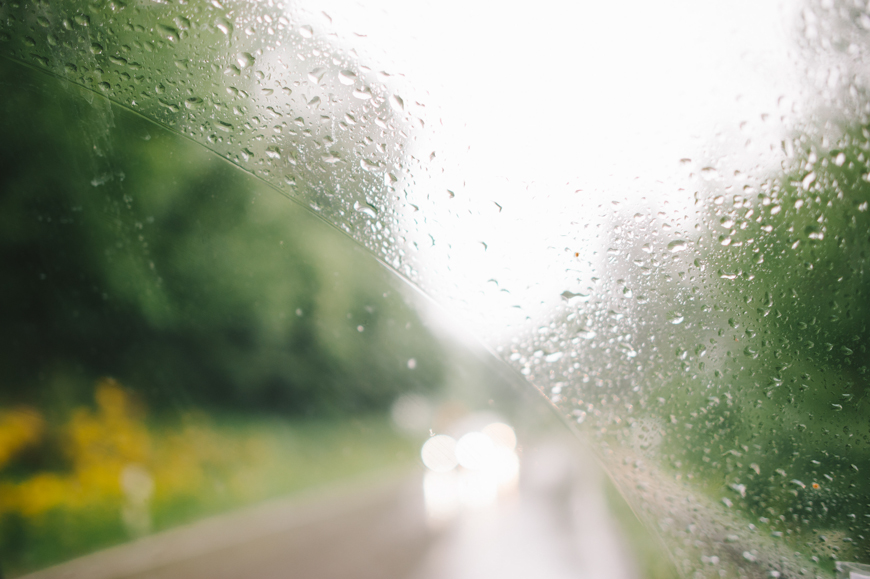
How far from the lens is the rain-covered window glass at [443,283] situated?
0.90 metres

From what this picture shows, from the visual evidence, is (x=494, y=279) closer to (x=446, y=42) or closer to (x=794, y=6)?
(x=446, y=42)

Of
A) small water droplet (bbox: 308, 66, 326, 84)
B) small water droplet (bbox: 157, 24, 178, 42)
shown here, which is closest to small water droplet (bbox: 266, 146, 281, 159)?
small water droplet (bbox: 308, 66, 326, 84)

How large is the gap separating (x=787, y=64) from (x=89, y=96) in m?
1.49

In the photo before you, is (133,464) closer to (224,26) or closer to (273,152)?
(273,152)

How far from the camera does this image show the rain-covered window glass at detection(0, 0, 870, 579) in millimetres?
904

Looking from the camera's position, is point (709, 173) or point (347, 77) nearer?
point (709, 173)

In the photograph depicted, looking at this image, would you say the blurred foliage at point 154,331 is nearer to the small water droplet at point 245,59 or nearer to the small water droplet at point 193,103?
the small water droplet at point 193,103

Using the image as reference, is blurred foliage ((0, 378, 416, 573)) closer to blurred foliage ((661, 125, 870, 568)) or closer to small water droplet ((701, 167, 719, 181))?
blurred foliage ((661, 125, 870, 568))

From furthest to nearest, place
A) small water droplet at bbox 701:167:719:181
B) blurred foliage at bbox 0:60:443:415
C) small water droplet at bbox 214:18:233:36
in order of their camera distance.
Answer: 1. blurred foliage at bbox 0:60:443:415
2. small water droplet at bbox 214:18:233:36
3. small water droplet at bbox 701:167:719:181

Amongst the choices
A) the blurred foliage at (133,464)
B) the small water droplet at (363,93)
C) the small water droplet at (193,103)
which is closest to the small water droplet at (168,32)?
the small water droplet at (193,103)

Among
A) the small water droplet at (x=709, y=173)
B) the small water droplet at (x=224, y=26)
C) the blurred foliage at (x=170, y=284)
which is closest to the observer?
the small water droplet at (x=709, y=173)

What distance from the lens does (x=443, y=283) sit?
1.08 meters

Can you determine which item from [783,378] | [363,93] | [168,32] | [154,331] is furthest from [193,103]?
[783,378]

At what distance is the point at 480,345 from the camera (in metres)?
1.07
